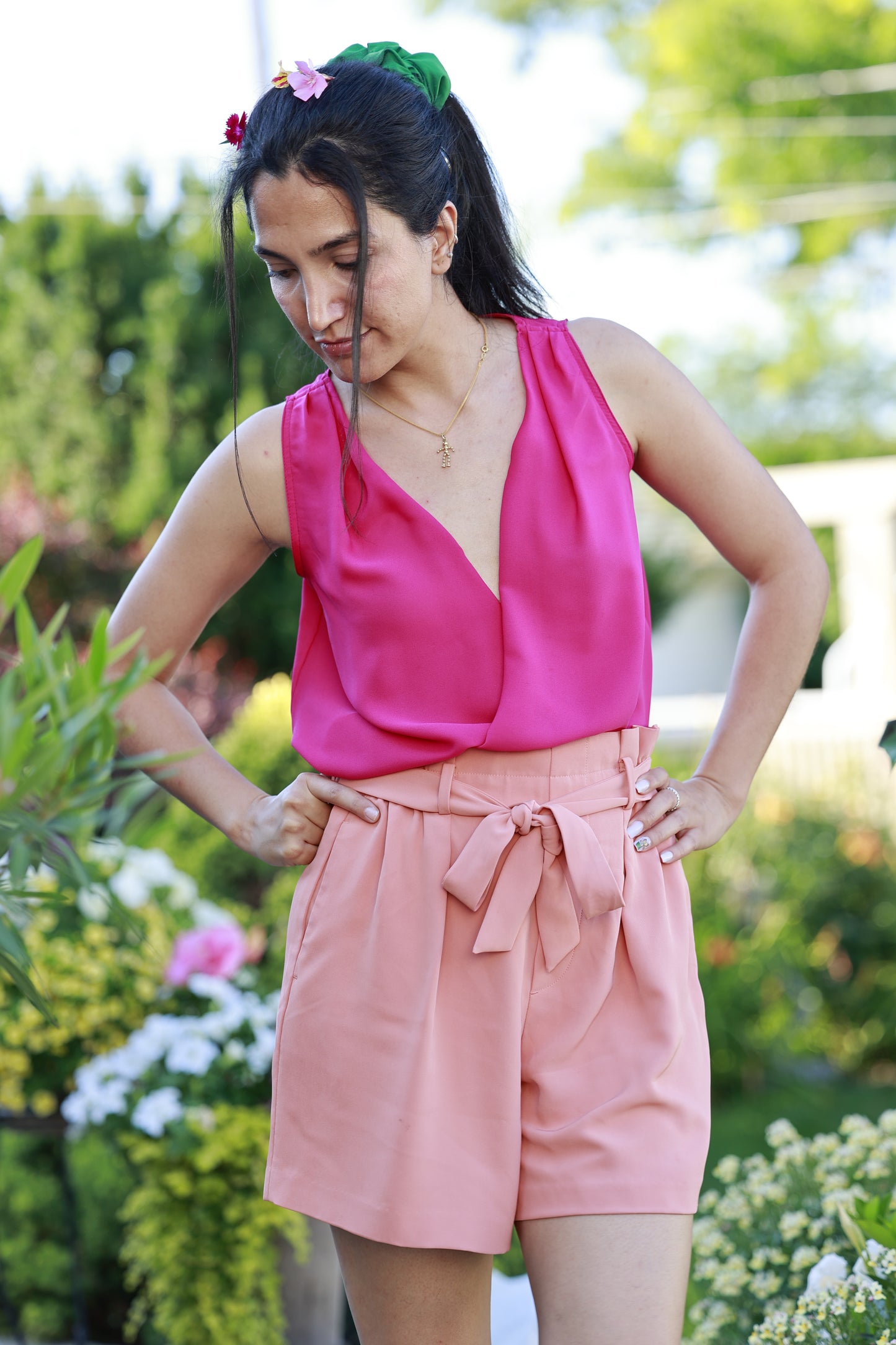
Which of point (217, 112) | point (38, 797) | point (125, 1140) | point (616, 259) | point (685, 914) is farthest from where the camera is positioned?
point (616, 259)

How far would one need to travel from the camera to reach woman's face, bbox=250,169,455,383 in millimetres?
1562

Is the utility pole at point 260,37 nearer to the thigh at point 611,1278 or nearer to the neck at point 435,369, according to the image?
the neck at point 435,369

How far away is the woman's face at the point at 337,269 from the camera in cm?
156

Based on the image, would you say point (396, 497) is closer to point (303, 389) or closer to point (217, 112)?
point (303, 389)

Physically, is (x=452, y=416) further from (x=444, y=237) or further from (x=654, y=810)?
(x=654, y=810)

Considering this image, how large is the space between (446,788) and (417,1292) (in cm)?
59

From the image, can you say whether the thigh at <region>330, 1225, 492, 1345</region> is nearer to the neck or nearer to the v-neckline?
the v-neckline

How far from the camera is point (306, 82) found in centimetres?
162

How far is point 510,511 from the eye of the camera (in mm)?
1646

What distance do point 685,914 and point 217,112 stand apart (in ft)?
4.32

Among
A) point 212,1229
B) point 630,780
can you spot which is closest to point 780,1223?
point 630,780

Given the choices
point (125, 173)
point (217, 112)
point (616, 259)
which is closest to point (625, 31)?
point (616, 259)

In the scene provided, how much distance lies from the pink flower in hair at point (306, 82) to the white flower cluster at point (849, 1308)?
62.8 inches

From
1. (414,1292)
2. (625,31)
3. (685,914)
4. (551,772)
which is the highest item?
(625,31)
